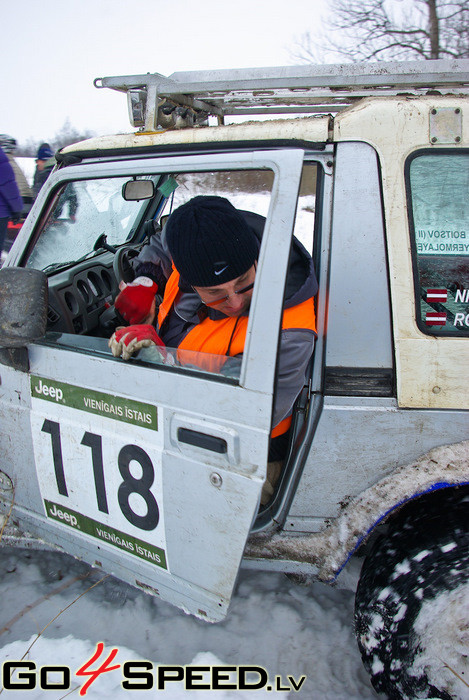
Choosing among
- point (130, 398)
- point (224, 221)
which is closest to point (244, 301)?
point (224, 221)

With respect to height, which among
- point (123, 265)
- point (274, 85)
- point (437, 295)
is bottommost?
point (123, 265)

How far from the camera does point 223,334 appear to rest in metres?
1.72

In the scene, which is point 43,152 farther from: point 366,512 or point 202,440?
point 366,512

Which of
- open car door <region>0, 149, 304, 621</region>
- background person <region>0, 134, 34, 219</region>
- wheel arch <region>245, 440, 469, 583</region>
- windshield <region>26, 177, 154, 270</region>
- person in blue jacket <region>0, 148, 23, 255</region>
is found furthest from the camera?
background person <region>0, 134, 34, 219</region>

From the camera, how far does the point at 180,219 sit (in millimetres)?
1590

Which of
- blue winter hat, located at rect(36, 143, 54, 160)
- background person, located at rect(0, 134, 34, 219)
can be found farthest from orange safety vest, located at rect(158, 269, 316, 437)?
blue winter hat, located at rect(36, 143, 54, 160)

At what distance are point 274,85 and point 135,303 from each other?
1090 millimetres

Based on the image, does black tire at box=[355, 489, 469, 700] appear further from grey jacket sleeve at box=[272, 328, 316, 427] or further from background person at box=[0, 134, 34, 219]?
background person at box=[0, 134, 34, 219]

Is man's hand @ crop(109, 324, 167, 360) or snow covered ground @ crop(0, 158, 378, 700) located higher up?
man's hand @ crop(109, 324, 167, 360)

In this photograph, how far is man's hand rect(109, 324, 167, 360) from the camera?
1582 mm

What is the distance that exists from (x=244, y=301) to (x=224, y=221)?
280 mm

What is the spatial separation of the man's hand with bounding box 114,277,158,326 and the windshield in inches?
16.0

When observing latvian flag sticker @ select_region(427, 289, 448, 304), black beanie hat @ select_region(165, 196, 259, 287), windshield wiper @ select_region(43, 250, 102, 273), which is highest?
black beanie hat @ select_region(165, 196, 259, 287)

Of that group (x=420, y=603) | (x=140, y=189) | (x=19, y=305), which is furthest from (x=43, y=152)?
(x=420, y=603)
